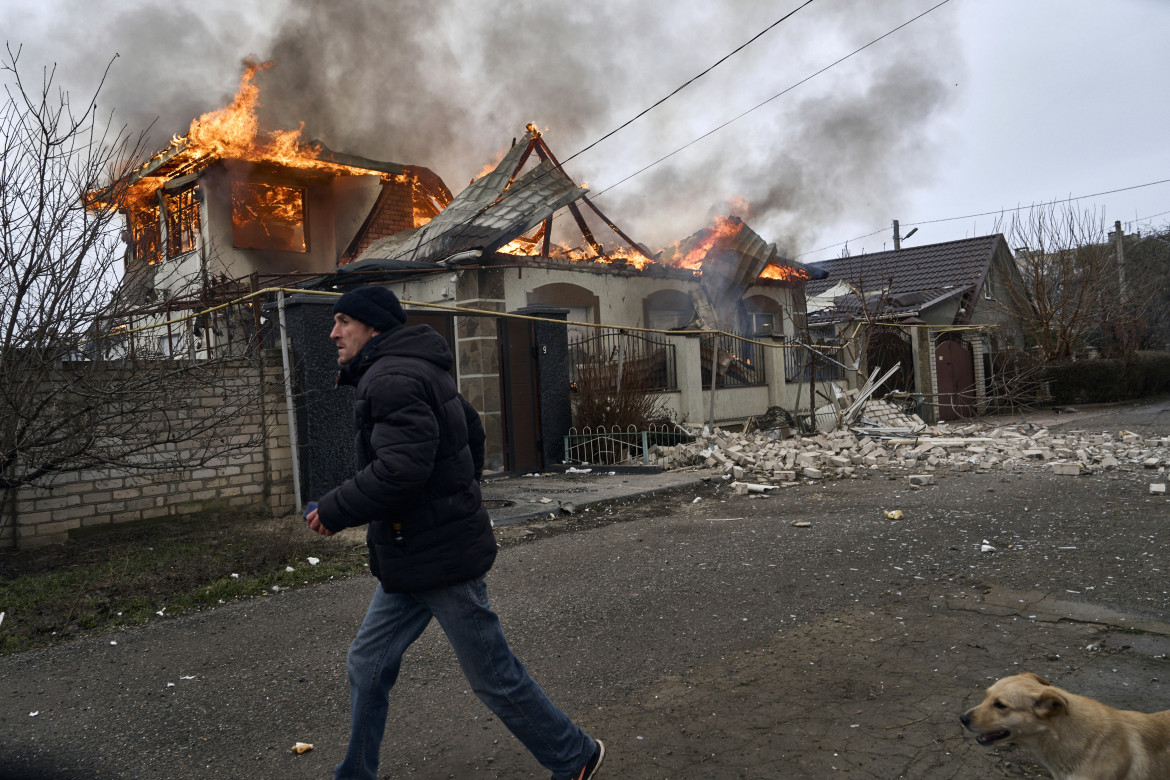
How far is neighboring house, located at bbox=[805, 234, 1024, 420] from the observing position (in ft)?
62.4

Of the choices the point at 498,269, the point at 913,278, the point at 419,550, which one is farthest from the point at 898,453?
the point at 913,278

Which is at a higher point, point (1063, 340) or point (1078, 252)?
point (1078, 252)

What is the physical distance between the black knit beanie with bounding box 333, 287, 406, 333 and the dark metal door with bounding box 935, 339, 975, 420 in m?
18.7

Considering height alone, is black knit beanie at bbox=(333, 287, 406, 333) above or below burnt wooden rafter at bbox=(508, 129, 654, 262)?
below

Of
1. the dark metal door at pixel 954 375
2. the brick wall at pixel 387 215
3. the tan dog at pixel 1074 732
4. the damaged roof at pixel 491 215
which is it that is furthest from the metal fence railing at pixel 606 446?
the dark metal door at pixel 954 375

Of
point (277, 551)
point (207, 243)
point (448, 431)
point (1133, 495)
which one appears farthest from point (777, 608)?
point (207, 243)

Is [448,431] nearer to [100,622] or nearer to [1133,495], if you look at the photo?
[100,622]

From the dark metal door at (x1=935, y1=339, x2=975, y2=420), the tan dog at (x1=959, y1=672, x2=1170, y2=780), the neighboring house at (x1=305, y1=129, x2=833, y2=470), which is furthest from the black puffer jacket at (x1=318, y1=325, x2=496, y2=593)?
the dark metal door at (x1=935, y1=339, x2=975, y2=420)

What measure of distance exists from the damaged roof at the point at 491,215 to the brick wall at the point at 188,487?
369 cm

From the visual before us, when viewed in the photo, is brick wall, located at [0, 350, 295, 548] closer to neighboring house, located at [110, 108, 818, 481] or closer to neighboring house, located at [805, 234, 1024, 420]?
neighboring house, located at [110, 108, 818, 481]

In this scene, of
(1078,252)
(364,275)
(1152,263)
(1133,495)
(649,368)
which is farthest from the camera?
(1152,263)

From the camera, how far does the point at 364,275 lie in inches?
465

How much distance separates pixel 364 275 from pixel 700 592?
8362 millimetres

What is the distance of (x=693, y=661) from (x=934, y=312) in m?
21.1
